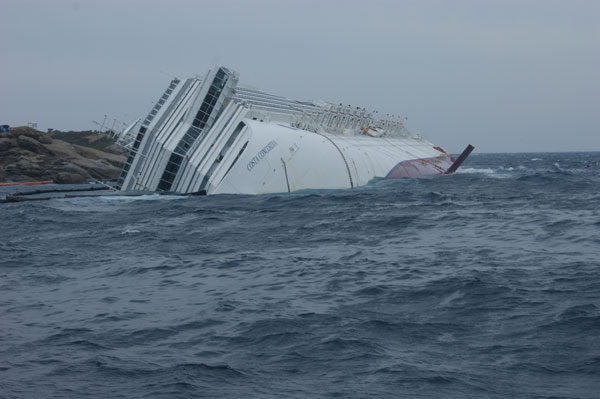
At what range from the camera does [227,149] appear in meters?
35.2

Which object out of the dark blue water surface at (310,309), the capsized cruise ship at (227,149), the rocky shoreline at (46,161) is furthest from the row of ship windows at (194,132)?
the rocky shoreline at (46,161)

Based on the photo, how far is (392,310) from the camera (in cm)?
1184

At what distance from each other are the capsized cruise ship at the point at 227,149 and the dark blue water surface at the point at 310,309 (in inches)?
392

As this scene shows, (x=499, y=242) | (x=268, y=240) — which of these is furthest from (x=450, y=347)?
(x=268, y=240)

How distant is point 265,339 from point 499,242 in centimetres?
991

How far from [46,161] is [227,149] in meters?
53.0

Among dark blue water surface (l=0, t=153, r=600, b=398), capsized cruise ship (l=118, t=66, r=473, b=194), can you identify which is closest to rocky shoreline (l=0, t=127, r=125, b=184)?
capsized cruise ship (l=118, t=66, r=473, b=194)

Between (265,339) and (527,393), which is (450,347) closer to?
(527,393)

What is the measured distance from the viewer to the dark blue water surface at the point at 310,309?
8.73 meters

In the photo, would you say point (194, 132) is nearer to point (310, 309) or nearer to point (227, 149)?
point (227, 149)

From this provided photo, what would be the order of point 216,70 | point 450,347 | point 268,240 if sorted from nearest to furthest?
point 450,347 < point 268,240 < point 216,70

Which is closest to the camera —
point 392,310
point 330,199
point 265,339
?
point 265,339

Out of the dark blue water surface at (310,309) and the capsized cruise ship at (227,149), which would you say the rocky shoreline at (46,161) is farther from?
the dark blue water surface at (310,309)

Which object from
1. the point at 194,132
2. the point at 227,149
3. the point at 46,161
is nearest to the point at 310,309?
the point at 227,149
